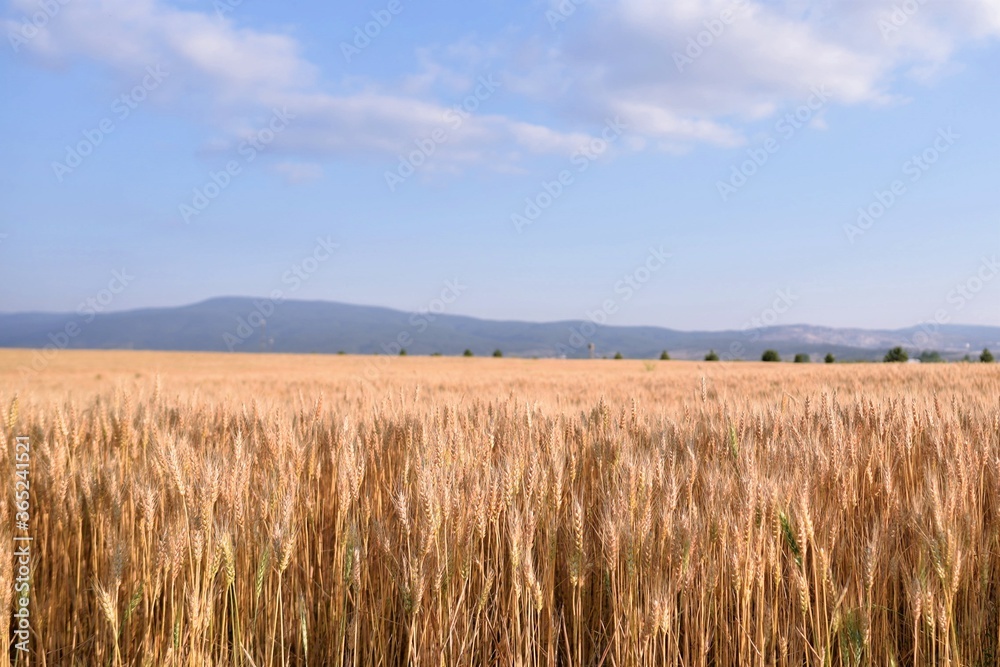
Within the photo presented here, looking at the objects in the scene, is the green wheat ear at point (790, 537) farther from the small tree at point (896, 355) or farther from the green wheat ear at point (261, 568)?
the small tree at point (896, 355)

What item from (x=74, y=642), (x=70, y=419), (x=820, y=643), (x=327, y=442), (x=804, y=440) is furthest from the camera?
(x=70, y=419)

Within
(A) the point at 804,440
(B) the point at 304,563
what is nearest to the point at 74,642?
(B) the point at 304,563

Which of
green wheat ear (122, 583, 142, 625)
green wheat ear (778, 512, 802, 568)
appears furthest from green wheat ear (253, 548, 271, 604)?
green wheat ear (778, 512, 802, 568)

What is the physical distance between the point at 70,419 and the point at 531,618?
311 cm

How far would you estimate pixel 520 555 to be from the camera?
1843mm

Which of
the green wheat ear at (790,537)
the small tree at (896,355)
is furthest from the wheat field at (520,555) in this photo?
the small tree at (896,355)

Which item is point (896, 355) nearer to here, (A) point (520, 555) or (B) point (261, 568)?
(A) point (520, 555)

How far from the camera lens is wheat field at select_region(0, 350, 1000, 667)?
1884 mm

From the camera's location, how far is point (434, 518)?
1.80m

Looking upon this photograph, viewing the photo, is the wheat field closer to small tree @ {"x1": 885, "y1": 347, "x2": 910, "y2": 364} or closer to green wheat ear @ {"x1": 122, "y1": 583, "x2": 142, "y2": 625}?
green wheat ear @ {"x1": 122, "y1": 583, "x2": 142, "y2": 625}

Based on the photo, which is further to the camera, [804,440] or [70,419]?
[70,419]

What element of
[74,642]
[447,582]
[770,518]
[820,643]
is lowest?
[74,642]

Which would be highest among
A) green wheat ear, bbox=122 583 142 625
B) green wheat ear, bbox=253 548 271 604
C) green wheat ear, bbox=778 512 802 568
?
green wheat ear, bbox=778 512 802 568

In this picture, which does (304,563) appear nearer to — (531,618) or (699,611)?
(531,618)
